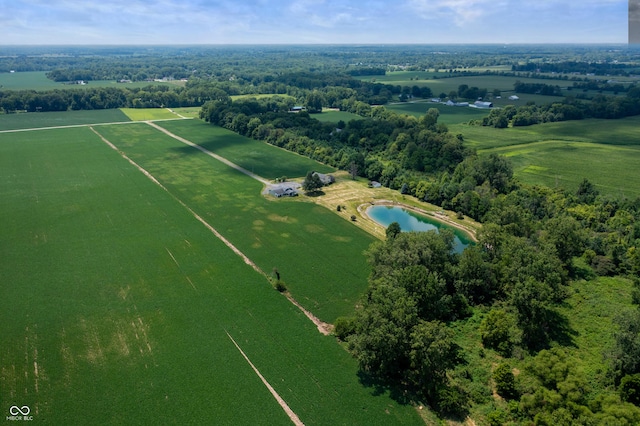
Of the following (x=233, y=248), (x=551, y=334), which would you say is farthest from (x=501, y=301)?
(x=233, y=248)

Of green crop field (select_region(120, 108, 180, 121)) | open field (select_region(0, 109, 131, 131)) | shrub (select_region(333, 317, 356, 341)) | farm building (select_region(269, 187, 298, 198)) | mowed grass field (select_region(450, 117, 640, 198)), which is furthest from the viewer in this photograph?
green crop field (select_region(120, 108, 180, 121))

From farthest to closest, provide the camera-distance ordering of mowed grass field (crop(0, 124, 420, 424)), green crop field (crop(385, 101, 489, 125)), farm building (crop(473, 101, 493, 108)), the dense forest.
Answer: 1. farm building (crop(473, 101, 493, 108))
2. green crop field (crop(385, 101, 489, 125))
3. mowed grass field (crop(0, 124, 420, 424))
4. the dense forest

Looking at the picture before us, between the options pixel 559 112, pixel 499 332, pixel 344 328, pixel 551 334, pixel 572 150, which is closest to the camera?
pixel 499 332

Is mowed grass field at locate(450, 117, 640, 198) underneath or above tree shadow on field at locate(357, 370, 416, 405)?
above

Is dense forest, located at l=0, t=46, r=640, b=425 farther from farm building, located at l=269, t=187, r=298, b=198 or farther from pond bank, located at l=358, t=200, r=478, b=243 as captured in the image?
farm building, located at l=269, t=187, r=298, b=198

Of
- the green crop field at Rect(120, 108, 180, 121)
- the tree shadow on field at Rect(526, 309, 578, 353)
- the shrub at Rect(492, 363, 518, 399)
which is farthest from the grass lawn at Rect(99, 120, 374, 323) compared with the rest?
the green crop field at Rect(120, 108, 180, 121)

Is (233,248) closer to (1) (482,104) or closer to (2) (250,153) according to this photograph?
(2) (250,153)
